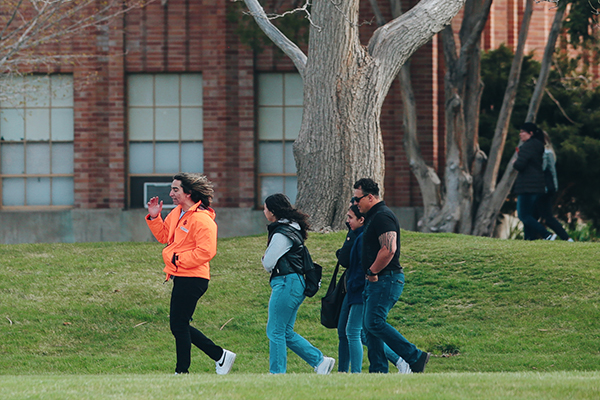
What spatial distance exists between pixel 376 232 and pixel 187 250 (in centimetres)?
154

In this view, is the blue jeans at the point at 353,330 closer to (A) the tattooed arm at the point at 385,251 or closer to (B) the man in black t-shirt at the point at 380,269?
(B) the man in black t-shirt at the point at 380,269

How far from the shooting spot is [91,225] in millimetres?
17328

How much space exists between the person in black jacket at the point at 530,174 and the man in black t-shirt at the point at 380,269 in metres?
6.30

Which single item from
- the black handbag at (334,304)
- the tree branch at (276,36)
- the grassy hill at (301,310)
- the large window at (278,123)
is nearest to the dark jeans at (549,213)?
the grassy hill at (301,310)

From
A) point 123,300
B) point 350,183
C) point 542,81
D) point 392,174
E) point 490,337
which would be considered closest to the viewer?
point 490,337

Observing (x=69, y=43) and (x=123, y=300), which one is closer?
(x=123, y=300)

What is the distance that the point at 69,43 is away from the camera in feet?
57.0

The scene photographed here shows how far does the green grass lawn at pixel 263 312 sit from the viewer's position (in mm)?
8297

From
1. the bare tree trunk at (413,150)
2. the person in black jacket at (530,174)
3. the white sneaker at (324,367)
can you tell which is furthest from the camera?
the bare tree trunk at (413,150)

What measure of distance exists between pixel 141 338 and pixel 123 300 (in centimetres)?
111

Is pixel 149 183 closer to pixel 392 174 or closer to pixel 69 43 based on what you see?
pixel 69 43

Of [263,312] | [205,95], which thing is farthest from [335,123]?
[205,95]

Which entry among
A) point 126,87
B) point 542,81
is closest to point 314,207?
point 542,81

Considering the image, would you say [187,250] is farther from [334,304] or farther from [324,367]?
[324,367]
